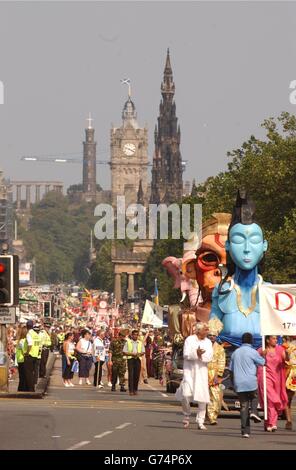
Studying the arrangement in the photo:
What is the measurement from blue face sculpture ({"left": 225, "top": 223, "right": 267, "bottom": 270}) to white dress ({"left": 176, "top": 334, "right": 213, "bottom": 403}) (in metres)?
6.12

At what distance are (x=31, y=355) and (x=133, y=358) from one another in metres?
2.59

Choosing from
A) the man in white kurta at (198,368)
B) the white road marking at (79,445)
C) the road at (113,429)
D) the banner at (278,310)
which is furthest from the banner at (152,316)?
the white road marking at (79,445)

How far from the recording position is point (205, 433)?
84.8ft

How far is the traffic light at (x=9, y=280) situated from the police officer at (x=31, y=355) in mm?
5312

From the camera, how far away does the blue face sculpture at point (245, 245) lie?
33.7 meters

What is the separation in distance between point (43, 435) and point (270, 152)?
49.2 m

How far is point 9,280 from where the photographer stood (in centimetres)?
3238

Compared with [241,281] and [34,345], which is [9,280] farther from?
[34,345]

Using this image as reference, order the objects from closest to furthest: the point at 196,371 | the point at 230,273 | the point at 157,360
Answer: the point at 196,371 → the point at 230,273 → the point at 157,360

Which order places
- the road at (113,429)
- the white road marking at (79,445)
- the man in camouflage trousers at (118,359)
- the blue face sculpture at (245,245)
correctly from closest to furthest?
the white road marking at (79,445) → the road at (113,429) → the blue face sculpture at (245,245) → the man in camouflage trousers at (118,359)

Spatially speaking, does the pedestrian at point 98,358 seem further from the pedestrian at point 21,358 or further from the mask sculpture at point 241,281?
the mask sculpture at point 241,281

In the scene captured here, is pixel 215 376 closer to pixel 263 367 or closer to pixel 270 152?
pixel 263 367

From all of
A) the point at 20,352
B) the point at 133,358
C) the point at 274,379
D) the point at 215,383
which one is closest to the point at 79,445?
the point at 215,383

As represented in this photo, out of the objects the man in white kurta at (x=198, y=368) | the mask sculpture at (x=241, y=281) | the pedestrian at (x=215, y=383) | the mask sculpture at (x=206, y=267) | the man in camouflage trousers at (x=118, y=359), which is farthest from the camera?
the man in camouflage trousers at (x=118, y=359)
